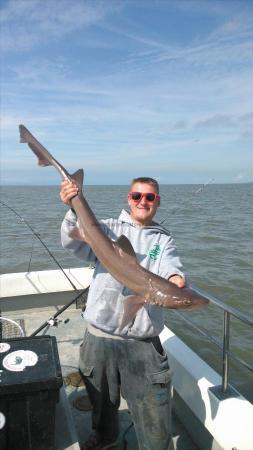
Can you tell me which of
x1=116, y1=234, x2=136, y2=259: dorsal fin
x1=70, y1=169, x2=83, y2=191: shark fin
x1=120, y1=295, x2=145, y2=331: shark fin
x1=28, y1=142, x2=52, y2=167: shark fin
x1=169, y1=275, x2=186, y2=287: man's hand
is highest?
x1=28, y1=142, x2=52, y2=167: shark fin

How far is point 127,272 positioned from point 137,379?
96 cm

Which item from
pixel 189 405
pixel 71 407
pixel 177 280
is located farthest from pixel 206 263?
Result: pixel 177 280

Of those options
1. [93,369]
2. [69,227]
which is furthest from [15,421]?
[69,227]

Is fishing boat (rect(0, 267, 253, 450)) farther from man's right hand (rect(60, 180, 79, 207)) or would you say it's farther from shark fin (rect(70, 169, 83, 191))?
shark fin (rect(70, 169, 83, 191))

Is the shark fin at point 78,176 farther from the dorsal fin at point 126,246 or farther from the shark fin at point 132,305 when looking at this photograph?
the shark fin at point 132,305

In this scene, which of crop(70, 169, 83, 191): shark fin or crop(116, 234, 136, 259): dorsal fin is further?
crop(70, 169, 83, 191): shark fin

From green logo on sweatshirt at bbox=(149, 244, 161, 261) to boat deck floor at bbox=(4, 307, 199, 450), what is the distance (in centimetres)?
145

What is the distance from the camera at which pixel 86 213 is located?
10.6 feet

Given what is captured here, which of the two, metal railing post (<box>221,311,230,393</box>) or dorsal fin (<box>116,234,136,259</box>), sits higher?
dorsal fin (<box>116,234,136,259</box>)

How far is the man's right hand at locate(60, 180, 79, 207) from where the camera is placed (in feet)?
10.5

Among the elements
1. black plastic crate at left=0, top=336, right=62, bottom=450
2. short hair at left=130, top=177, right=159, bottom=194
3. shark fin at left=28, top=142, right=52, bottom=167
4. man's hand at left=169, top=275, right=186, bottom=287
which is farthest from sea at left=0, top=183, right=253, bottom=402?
shark fin at left=28, top=142, right=52, bottom=167

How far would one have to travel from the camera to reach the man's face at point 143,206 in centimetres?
351

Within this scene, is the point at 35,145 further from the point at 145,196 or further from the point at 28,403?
the point at 28,403

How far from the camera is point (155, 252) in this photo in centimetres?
347
